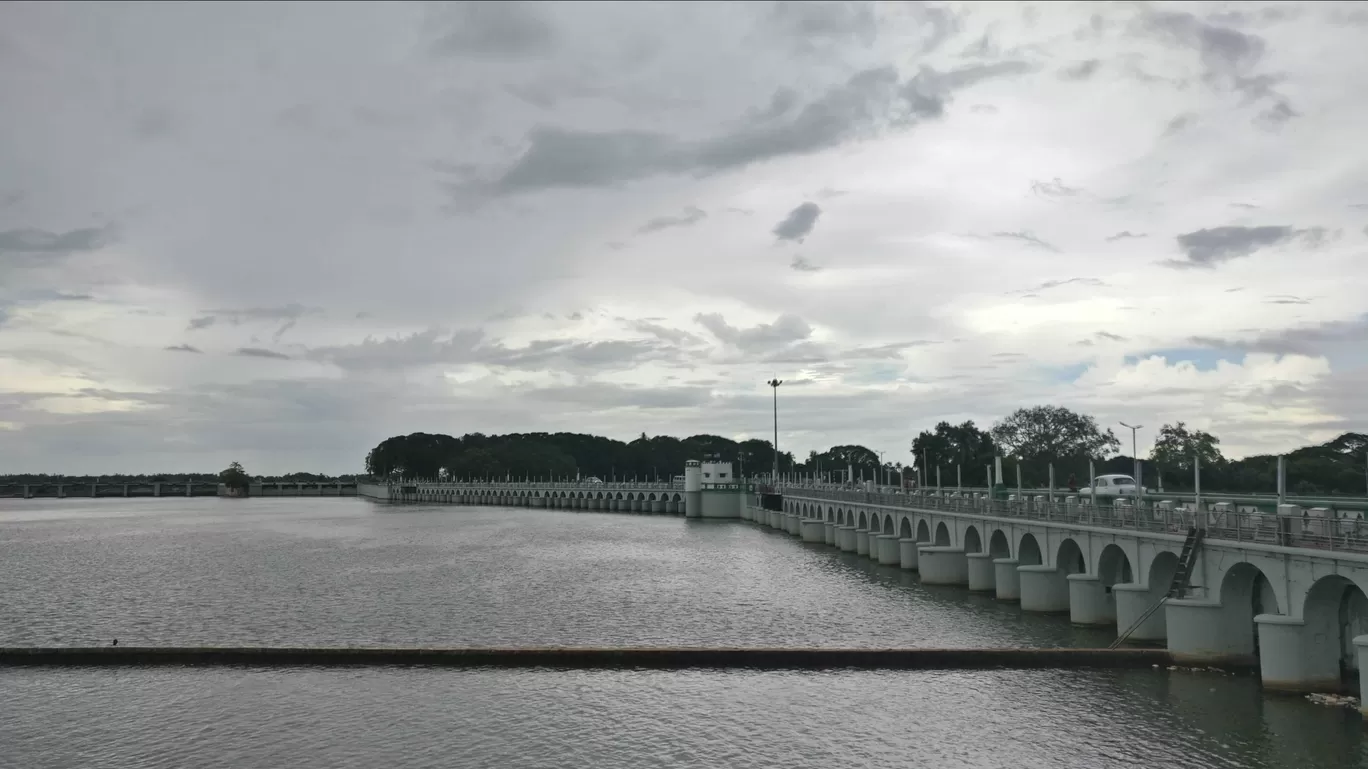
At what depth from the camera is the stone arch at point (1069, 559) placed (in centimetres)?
5175

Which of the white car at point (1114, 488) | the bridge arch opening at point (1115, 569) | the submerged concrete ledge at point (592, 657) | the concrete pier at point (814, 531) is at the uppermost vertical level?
the white car at point (1114, 488)

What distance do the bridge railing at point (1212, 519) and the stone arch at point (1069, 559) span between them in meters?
1.76

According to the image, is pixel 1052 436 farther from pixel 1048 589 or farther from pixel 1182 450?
pixel 1048 589

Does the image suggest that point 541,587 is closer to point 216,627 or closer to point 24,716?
point 216,627

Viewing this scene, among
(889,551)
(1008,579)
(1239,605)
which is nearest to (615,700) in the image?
(1239,605)

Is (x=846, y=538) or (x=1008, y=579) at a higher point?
(x=1008, y=579)

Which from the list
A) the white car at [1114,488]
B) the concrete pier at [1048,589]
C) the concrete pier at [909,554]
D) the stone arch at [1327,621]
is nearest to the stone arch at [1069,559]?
the concrete pier at [1048,589]

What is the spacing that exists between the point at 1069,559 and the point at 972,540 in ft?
57.5

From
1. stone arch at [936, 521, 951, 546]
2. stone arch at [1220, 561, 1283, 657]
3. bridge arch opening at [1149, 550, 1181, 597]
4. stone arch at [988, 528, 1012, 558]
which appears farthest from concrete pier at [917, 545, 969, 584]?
stone arch at [1220, 561, 1283, 657]

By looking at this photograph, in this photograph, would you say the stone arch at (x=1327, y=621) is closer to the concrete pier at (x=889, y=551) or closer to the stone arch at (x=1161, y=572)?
the stone arch at (x=1161, y=572)

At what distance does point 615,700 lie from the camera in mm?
35156

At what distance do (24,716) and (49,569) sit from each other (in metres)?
67.5

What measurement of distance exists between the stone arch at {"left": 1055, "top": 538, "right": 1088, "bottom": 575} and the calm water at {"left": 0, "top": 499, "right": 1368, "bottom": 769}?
323 cm

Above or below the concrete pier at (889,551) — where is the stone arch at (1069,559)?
above
